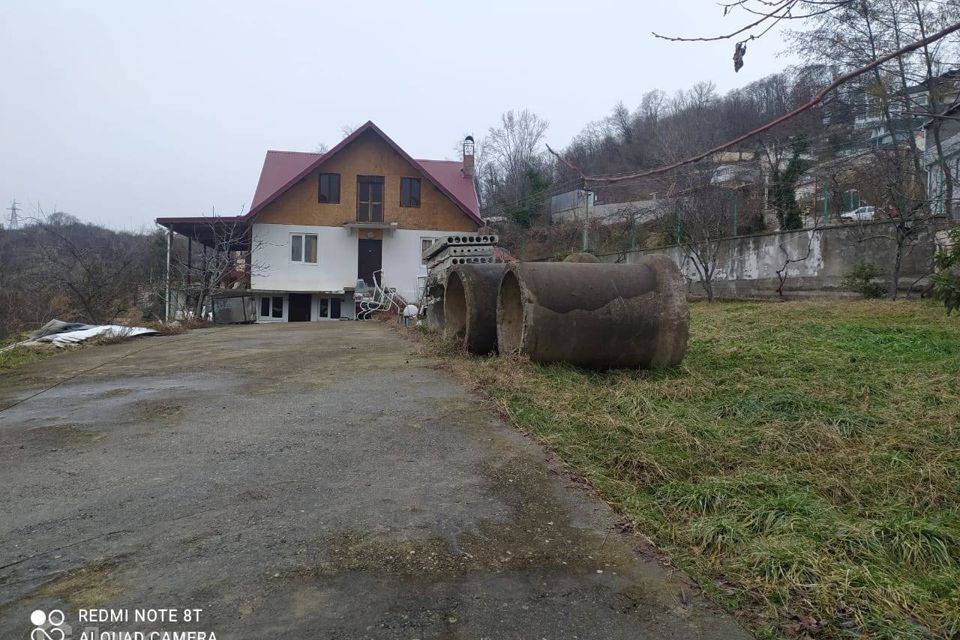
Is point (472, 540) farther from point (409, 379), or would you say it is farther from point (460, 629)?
point (409, 379)

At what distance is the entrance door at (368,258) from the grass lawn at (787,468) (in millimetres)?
19361

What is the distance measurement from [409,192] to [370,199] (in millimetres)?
1667

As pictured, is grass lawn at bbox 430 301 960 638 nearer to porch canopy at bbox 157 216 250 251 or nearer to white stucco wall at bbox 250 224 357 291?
porch canopy at bbox 157 216 250 251

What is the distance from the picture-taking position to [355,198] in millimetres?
25250

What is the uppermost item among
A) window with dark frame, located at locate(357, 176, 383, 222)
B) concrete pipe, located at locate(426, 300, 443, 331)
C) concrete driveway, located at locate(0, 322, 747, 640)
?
window with dark frame, located at locate(357, 176, 383, 222)

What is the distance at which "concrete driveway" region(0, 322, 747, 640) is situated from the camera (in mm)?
2023

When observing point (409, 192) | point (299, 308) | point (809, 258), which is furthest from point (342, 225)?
point (809, 258)

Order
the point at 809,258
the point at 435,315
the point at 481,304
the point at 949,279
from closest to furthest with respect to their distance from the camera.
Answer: the point at 949,279
the point at 481,304
the point at 435,315
the point at 809,258

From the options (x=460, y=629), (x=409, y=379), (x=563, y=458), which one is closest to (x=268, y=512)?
(x=460, y=629)

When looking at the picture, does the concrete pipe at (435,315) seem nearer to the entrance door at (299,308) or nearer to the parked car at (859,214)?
the parked car at (859,214)

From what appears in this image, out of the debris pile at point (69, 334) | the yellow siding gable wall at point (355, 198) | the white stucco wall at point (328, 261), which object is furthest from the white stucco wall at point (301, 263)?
the debris pile at point (69, 334)

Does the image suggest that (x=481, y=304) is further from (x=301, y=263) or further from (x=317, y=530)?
(x=301, y=263)

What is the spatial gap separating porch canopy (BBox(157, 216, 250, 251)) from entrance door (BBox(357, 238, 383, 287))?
178 inches

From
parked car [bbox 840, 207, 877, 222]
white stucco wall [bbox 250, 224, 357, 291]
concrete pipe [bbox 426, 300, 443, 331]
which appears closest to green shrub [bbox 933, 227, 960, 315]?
concrete pipe [bbox 426, 300, 443, 331]
